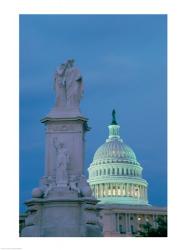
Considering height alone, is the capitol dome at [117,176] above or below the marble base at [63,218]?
above

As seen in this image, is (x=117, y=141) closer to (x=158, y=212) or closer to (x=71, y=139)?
(x=158, y=212)

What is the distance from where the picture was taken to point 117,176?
119 meters

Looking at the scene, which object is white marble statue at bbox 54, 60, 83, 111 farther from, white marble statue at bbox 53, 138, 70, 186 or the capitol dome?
the capitol dome

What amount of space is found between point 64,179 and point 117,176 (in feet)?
288

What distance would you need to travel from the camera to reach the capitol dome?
118625mm

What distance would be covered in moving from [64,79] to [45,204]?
5505 millimetres

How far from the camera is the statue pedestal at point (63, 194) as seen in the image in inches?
1223

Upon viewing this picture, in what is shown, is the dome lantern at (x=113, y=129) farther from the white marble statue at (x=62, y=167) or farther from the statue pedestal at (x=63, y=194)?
the white marble statue at (x=62, y=167)

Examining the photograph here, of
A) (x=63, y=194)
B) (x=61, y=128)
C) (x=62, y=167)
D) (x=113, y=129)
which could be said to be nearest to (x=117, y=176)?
(x=113, y=129)

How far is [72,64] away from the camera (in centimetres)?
3359

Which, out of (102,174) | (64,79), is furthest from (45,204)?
(102,174)

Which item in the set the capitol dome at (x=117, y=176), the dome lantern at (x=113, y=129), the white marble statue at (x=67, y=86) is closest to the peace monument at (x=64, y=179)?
the white marble statue at (x=67, y=86)

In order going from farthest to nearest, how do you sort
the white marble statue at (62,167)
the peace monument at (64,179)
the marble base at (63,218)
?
Result: the white marble statue at (62,167), the peace monument at (64,179), the marble base at (63,218)

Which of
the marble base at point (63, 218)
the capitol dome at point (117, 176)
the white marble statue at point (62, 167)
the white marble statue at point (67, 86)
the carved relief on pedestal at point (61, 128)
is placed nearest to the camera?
the marble base at point (63, 218)
